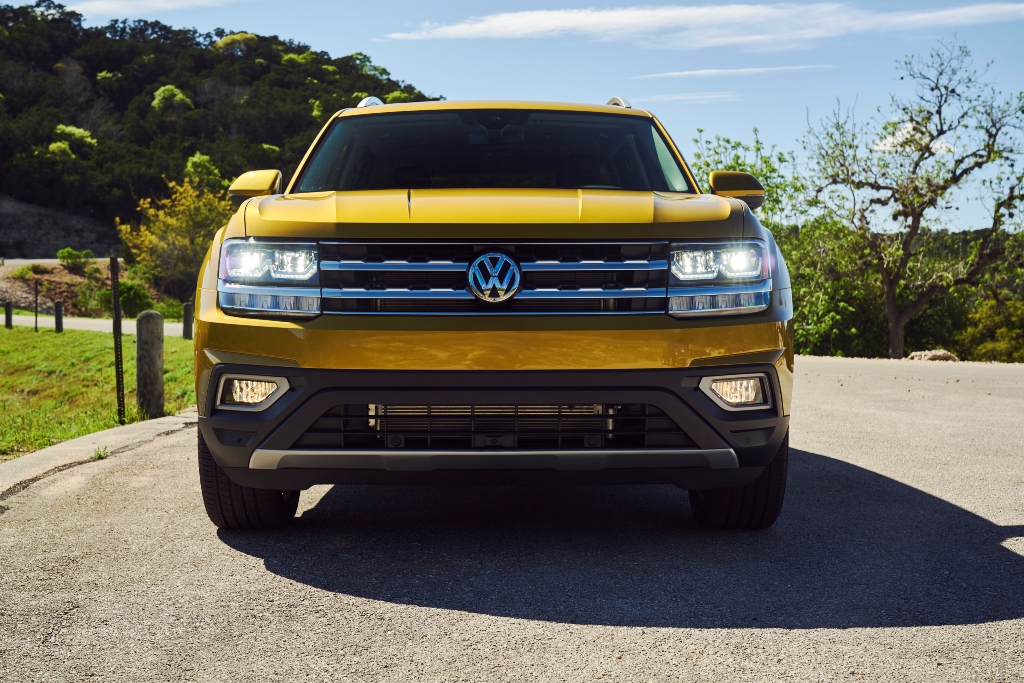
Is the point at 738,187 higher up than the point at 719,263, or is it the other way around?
the point at 738,187

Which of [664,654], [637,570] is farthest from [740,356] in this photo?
[664,654]

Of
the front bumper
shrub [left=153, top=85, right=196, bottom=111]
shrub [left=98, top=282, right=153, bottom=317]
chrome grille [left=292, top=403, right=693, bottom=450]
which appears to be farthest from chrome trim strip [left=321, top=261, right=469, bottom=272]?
shrub [left=153, top=85, right=196, bottom=111]

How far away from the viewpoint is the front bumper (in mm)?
3812

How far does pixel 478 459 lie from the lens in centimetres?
389

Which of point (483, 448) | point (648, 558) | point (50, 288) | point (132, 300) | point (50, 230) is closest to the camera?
point (483, 448)

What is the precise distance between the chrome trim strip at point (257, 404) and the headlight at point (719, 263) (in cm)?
153

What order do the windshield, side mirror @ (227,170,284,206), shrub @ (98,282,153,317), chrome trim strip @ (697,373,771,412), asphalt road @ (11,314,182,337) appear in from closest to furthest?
chrome trim strip @ (697,373,771,412) < side mirror @ (227,170,284,206) < the windshield < asphalt road @ (11,314,182,337) < shrub @ (98,282,153,317)

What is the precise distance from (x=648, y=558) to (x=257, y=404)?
1.67 meters

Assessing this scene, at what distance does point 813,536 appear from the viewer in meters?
4.64

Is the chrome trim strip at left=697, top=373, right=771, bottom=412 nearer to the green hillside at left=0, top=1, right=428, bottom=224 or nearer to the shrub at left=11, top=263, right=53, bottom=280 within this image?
the shrub at left=11, top=263, right=53, bottom=280

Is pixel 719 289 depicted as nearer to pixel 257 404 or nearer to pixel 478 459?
pixel 478 459

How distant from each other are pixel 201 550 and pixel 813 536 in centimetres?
266

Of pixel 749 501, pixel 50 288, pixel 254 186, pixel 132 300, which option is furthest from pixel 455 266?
pixel 50 288

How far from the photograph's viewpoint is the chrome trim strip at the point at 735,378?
3.93 meters
